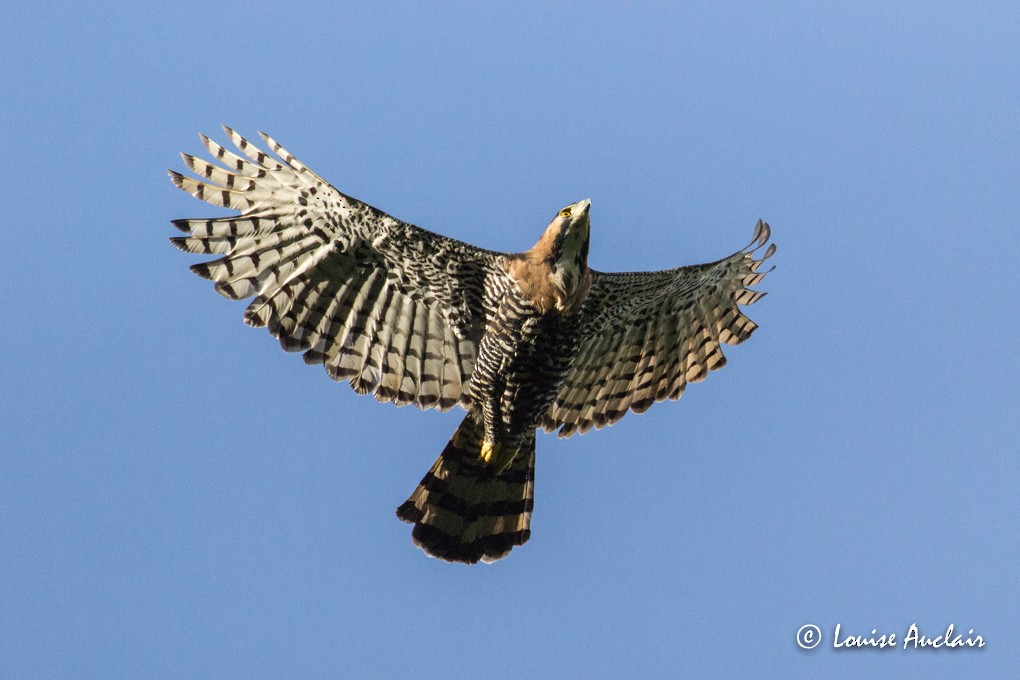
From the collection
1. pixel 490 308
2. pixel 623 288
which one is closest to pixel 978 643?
pixel 623 288

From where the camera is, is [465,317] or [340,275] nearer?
[340,275]

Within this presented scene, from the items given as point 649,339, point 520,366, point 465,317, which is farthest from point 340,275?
point 649,339

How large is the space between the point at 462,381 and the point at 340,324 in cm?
105

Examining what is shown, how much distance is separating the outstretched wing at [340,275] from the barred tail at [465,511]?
1.81 ft

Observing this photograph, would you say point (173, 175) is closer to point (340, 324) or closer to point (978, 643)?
point (340, 324)

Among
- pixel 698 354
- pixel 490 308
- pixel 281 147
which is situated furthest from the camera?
pixel 698 354

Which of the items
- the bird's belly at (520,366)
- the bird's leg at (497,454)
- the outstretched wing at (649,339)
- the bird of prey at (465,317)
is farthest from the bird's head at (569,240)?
the bird's leg at (497,454)

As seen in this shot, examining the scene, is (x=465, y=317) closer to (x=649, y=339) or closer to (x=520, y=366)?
(x=520, y=366)

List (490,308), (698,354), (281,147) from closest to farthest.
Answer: (281,147) < (490,308) < (698,354)

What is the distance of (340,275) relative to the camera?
9.86 meters

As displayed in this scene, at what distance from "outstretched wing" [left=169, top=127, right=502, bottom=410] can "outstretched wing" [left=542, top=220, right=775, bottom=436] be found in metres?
0.95

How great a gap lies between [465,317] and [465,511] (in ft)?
5.16

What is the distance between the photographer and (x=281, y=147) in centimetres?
925

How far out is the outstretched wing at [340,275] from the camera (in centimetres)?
944
